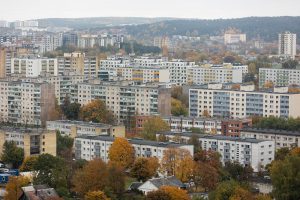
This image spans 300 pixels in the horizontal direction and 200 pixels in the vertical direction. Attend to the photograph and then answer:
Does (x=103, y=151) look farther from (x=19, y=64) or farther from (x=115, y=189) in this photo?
(x=19, y=64)

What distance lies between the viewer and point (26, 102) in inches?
947

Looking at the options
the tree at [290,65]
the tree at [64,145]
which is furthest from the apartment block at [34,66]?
the tree at [64,145]

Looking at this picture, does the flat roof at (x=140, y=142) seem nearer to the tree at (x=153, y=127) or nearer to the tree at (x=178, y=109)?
the tree at (x=153, y=127)

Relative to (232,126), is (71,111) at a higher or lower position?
higher

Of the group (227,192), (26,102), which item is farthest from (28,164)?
(26,102)

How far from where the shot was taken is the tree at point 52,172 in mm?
A: 14500

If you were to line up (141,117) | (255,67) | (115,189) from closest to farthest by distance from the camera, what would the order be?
(115,189), (141,117), (255,67)

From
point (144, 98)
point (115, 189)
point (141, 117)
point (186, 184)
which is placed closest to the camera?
point (115, 189)

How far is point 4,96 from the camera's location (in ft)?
Result: 80.4

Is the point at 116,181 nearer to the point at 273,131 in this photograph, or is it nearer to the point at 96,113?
the point at 273,131

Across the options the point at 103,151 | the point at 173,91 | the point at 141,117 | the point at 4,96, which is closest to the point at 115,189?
the point at 103,151

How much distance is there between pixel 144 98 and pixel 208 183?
8537 mm

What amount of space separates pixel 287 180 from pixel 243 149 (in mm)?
3761

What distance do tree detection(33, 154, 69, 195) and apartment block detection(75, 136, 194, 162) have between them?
1923mm
